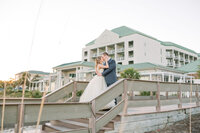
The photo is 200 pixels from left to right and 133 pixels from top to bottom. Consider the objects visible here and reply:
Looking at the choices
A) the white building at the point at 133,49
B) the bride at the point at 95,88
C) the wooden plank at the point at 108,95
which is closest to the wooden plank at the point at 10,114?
the wooden plank at the point at 108,95

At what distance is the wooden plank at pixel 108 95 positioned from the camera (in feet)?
12.2

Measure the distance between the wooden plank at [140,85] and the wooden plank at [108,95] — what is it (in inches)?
13.4

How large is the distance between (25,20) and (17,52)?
13.3 inches

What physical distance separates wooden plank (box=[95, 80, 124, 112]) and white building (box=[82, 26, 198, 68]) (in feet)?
98.6

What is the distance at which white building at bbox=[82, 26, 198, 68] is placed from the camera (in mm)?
34438

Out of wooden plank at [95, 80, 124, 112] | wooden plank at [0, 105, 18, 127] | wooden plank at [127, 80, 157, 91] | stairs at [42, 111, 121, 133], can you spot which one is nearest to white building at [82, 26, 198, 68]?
wooden plank at [127, 80, 157, 91]

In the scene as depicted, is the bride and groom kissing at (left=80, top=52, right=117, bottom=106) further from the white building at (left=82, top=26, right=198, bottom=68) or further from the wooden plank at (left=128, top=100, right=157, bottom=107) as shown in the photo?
the white building at (left=82, top=26, right=198, bottom=68)

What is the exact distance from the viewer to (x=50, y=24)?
1.59 m

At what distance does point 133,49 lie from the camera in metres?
34.1

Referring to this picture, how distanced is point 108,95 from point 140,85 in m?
1.44

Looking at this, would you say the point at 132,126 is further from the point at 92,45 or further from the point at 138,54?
the point at 92,45

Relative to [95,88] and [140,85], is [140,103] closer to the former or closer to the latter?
[140,85]

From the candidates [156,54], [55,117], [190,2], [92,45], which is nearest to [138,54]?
[156,54]

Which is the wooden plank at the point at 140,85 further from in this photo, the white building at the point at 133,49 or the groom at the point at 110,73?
the white building at the point at 133,49
